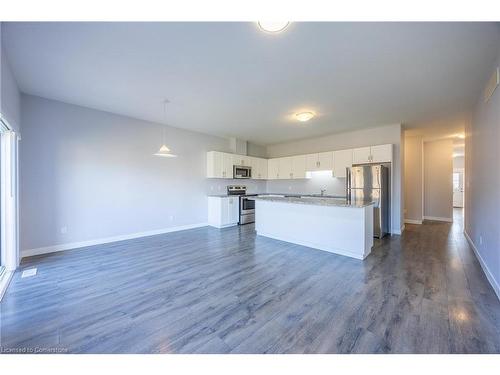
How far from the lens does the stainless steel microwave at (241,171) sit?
6.47 meters

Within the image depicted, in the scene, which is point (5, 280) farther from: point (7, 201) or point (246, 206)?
point (246, 206)

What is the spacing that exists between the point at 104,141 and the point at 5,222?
2003 mm

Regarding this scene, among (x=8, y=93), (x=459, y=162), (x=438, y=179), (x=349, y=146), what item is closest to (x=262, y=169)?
(x=349, y=146)

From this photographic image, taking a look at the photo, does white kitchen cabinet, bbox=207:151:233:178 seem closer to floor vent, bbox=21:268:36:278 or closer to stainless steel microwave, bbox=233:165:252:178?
stainless steel microwave, bbox=233:165:252:178

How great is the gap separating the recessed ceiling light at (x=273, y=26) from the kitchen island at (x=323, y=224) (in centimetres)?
258

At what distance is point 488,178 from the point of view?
109 inches

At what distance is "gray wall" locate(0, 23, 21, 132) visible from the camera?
2.30 metres

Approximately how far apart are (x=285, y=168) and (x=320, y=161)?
1.27 meters

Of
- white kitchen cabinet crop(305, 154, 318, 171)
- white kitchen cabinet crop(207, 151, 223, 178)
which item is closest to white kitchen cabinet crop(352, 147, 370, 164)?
white kitchen cabinet crop(305, 154, 318, 171)

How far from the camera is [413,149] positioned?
6430 millimetres

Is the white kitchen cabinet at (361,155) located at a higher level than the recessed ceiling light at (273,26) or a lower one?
lower

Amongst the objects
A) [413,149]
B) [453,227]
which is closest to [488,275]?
[453,227]

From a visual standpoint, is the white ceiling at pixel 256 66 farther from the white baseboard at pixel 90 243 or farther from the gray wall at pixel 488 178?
the white baseboard at pixel 90 243

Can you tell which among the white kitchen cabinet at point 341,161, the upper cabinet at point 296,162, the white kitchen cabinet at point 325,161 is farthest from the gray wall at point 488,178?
the white kitchen cabinet at point 325,161
